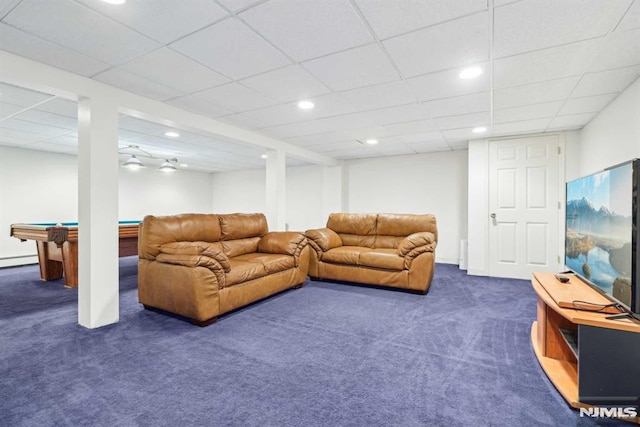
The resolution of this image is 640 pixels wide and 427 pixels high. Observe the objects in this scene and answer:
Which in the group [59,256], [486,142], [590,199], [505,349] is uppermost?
[486,142]

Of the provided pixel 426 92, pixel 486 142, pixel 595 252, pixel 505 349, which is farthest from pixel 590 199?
pixel 486 142

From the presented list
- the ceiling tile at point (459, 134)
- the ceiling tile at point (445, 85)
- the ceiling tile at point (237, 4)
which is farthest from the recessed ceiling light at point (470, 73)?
the ceiling tile at point (459, 134)

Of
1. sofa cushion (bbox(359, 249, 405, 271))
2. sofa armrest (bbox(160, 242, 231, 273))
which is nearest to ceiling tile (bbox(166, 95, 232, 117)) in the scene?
sofa armrest (bbox(160, 242, 231, 273))

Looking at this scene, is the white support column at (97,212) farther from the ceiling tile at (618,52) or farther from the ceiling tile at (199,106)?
the ceiling tile at (618,52)

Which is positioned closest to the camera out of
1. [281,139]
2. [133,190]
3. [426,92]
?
[426,92]

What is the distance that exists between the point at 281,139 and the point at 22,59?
10.7 ft

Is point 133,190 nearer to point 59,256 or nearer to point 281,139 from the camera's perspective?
point 59,256

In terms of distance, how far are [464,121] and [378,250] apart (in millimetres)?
2127

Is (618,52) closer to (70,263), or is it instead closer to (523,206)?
(523,206)

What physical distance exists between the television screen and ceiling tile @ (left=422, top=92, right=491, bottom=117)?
133 cm

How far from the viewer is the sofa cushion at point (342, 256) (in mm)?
4164

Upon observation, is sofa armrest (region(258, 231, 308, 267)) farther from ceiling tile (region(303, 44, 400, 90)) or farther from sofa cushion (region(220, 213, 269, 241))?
ceiling tile (region(303, 44, 400, 90))

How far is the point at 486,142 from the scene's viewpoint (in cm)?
494

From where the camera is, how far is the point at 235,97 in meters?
3.18
